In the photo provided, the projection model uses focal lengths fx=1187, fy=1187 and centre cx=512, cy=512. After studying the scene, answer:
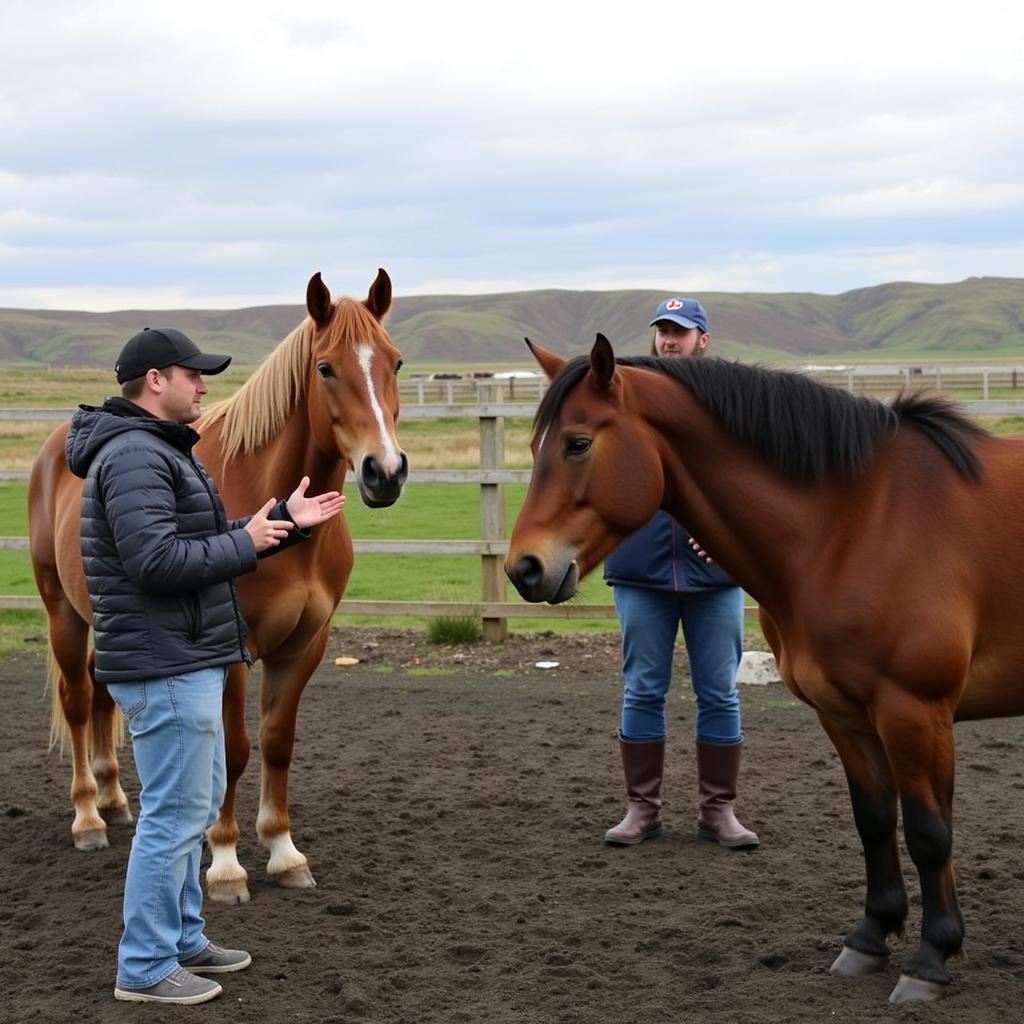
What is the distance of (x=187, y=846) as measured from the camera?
362 centimetres

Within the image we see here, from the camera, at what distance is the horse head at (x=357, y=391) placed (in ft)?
13.8

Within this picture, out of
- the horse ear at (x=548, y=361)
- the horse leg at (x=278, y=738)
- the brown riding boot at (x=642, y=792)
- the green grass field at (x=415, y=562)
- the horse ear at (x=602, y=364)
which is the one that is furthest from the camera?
the green grass field at (x=415, y=562)

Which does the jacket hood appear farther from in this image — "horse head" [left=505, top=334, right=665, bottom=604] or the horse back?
the horse back

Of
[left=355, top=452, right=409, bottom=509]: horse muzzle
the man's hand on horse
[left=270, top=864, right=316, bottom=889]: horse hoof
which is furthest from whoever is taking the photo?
[left=270, top=864, right=316, bottom=889]: horse hoof

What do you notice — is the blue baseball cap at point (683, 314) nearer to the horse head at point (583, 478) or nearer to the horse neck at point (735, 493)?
the horse neck at point (735, 493)

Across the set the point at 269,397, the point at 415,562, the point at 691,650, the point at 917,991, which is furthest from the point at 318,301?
the point at 415,562

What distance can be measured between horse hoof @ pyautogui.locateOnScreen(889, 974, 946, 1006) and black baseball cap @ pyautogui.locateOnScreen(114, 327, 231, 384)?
9.19ft

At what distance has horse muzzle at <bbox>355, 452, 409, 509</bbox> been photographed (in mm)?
4148

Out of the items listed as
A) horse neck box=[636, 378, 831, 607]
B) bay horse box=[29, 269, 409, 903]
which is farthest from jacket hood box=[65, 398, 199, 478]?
horse neck box=[636, 378, 831, 607]

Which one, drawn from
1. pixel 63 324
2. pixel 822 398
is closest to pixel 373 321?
pixel 822 398

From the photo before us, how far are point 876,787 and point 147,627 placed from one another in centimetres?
234

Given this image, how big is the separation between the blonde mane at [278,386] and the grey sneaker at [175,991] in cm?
203

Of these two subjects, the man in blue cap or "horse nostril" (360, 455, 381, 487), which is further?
the man in blue cap

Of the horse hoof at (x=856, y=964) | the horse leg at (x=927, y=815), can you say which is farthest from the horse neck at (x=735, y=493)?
the horse hoof at (x=856, y=964)
